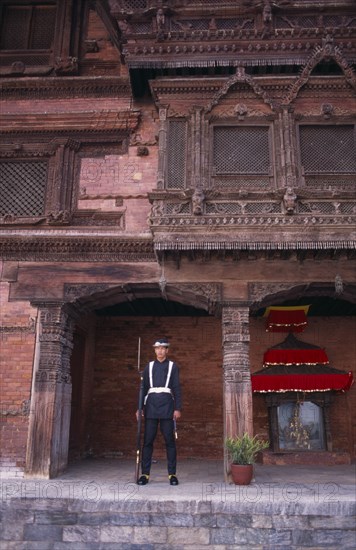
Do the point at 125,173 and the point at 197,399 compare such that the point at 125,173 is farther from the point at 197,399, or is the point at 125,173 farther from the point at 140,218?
the point at 197,399

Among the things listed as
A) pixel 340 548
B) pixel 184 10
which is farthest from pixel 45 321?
pixel 184 10

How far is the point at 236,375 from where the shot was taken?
856cm

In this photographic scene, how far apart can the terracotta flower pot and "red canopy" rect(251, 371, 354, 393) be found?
13.2 feet

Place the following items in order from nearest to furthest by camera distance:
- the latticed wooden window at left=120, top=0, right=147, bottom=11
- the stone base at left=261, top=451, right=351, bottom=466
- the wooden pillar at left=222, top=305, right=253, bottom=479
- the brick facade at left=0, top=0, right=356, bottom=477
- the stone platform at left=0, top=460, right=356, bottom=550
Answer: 1. the stone platform at left=0, top=460, right=356, bottom=550
2. the wooden pillar at left=222, top=305, right=253, bottom=479
3. the brick facade at left=0, top=0, right=356, bottom=477
4. the latticed wooden window at left=120, top=0, right=147, bottom=11
5. the stone base at left=261, top=451, right=351, bottom=466

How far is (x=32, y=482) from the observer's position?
7.95 meters

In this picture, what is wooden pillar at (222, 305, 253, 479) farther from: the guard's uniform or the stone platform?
the stone platform

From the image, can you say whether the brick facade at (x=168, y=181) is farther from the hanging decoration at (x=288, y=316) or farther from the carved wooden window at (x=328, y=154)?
the hanging decoration at (x=288, y=316)

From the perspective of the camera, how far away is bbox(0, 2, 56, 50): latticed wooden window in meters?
11.3

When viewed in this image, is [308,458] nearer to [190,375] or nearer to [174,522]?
[190,375]

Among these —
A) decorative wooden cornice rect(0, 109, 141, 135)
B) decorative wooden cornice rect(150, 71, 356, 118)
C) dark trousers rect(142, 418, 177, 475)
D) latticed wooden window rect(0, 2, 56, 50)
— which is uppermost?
latticed wooden window rect(0, 2, 56, 50)

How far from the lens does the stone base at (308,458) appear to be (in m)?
11.2

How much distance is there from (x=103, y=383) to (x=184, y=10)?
826 cm

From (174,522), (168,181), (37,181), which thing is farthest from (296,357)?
(37,181)

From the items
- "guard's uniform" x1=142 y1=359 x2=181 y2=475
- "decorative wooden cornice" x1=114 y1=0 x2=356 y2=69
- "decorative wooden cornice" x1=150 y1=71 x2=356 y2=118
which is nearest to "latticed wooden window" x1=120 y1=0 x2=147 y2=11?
"decorative wooden cornice" x1=114 y1=0 x2=356 y2=69
